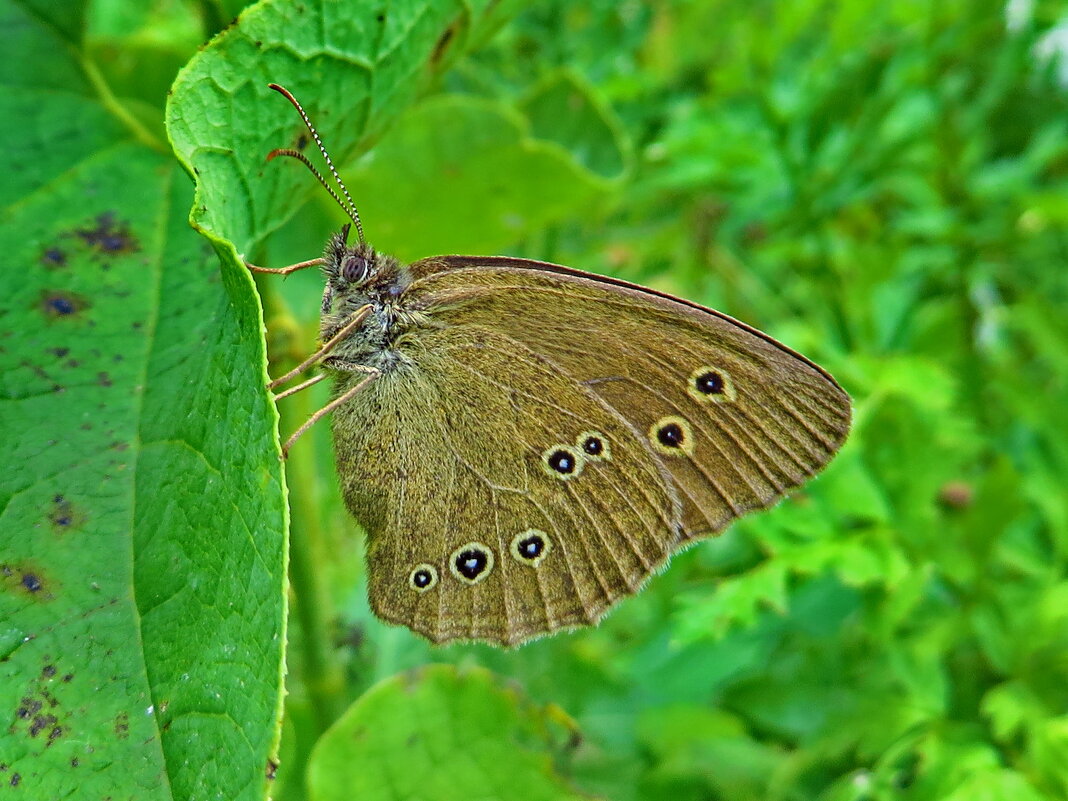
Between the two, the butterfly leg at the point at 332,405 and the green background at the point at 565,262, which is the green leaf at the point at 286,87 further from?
the butterfly leg at the point at 332,405

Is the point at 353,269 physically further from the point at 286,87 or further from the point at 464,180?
the point at 286,87

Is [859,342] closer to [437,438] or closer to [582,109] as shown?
[582,109]

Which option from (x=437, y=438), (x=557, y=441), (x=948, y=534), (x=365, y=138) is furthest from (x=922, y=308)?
(x=365, y=138)

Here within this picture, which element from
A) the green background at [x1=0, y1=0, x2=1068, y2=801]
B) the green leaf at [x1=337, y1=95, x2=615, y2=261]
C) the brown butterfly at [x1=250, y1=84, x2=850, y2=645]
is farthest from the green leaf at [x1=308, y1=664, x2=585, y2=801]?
the green leaf at [x1=337, y1=95, x2=615, y2=261]

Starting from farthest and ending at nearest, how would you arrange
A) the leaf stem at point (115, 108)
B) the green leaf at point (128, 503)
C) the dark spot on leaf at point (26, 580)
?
the leaf stem at point (115, 108)
the dark spot on leaf at point (26, 580)
the green leaf at point (128, 503)

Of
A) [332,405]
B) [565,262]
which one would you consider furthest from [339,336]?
[565,262]

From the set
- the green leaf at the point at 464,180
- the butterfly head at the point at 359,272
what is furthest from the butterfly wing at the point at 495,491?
the green leaf at the point at 464,180
